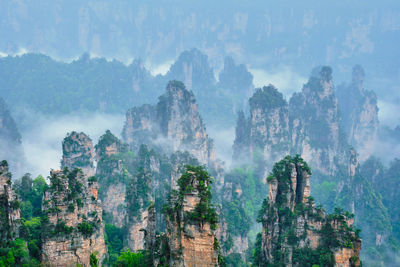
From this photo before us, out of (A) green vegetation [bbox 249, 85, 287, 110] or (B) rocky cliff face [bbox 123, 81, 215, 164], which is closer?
(B) rocky cliff face [bbox 123, 81, 215, 164]

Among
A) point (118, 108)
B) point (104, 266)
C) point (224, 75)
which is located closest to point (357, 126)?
point (224, 75)

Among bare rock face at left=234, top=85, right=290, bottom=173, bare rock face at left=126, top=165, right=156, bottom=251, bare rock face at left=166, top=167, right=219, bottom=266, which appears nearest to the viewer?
bare rock face at left=166, top=167, right=219, bottom=266

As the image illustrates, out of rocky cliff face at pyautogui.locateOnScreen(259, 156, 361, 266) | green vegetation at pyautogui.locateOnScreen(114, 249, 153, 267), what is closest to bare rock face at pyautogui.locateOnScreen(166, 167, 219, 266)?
green vegetation at pyautogui.locateOnScreen(114, 249, 153, 267)

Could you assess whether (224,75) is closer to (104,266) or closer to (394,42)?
(394,42)

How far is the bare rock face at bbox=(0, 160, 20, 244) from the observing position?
113 feet

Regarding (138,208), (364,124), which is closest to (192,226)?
(138,208)

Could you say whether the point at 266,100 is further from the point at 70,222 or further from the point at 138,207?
the point at 70,222

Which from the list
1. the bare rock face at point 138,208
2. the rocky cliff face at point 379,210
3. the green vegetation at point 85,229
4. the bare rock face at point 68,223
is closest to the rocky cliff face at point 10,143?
the bare rock face at point 138,208

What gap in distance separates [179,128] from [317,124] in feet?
106

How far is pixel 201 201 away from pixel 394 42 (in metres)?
184

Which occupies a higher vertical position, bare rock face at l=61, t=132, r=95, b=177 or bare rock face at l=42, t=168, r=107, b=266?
bare rock face at l=61, t=132, r=95, b=177

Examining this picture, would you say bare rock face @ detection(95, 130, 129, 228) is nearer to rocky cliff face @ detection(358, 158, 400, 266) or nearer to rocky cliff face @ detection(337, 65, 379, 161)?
rocky cliff face @ detection(358, 158, 400, 266)

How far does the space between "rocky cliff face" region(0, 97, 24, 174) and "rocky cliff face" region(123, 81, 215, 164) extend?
26.4 meters

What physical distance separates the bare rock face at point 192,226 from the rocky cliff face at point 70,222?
26.9 ft
